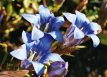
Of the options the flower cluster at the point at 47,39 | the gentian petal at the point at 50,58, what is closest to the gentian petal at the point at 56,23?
the flower cluster at the point at 47,39

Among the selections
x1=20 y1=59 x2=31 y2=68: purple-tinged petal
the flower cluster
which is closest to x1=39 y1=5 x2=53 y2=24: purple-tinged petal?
the flower cluster

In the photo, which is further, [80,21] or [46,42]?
[80,21]

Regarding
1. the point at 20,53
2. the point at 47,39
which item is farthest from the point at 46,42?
the point at 20,53

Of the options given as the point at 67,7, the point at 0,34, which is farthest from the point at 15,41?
the point at 67,7

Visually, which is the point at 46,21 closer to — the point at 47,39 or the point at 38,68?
the point at 47,39

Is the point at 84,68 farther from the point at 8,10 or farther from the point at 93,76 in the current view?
the point at 8,10

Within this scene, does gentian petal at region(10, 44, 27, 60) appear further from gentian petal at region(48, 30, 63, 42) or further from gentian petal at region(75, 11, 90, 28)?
gentian petal at region(75, 11, 90, 28)

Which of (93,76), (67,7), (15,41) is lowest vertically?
(93,76)
